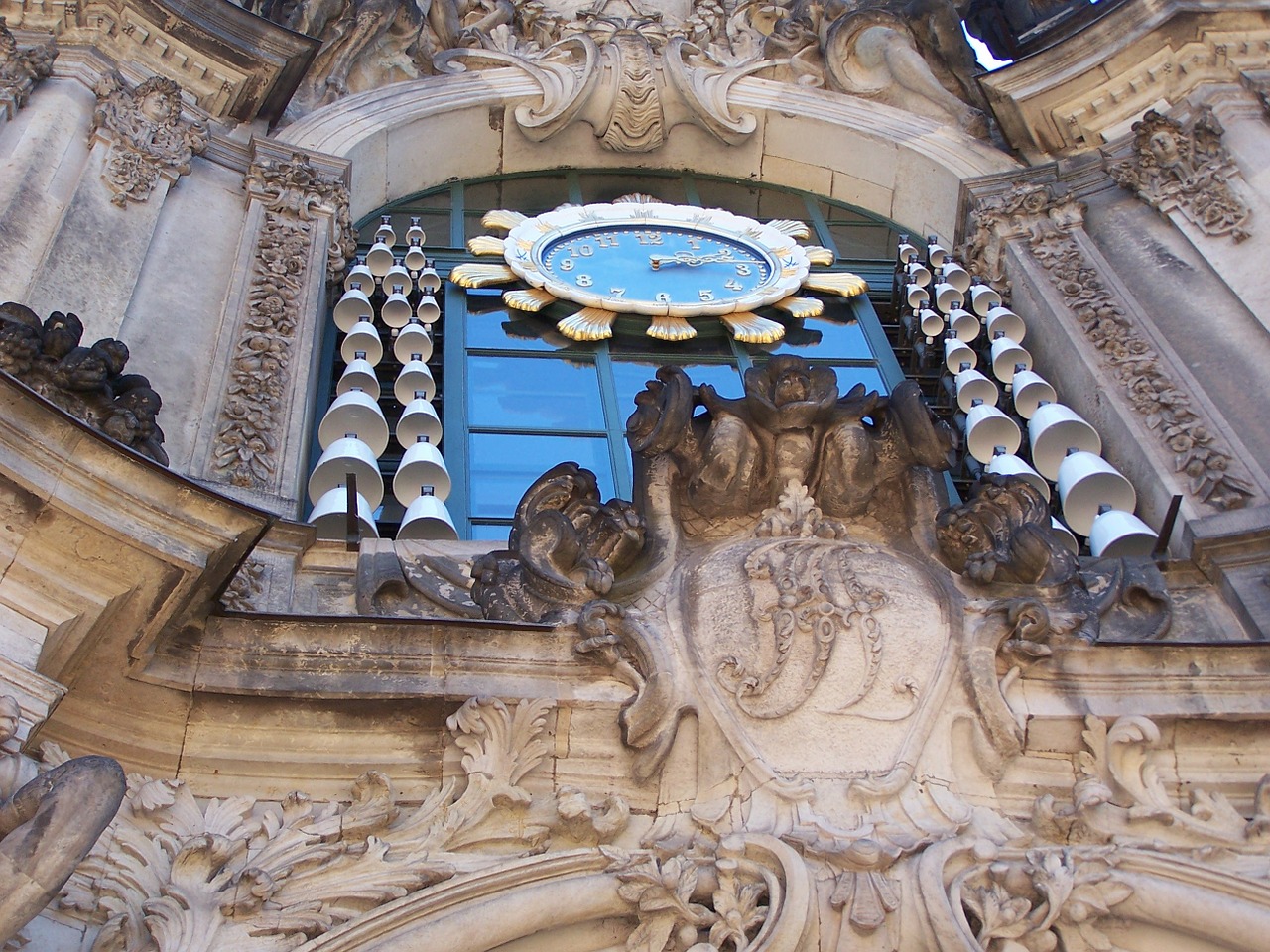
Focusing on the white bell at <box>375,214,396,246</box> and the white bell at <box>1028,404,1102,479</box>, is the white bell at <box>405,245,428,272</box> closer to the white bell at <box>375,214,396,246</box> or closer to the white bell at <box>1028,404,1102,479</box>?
the white bell at <box>375,214,396,246</box>

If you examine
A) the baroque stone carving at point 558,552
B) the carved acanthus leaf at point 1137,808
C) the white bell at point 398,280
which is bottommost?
the carved acanthus leaf at point 1137,808

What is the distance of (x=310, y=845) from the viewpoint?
5.63 m

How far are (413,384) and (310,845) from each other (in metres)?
3.73

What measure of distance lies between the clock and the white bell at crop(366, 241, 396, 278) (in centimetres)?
49

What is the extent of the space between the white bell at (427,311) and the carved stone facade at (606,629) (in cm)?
23

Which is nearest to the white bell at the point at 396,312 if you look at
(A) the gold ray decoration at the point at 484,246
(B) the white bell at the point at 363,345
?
(B) the white bell at the point at 363,345

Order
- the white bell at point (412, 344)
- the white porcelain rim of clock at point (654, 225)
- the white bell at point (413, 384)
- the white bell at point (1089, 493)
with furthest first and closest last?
1. the white porcelain rim of clock at point (654, 225)
2. the white bell at point (412, 344)
3. the white bell at point (413, 384)
4. the white bell at point (1089, 493)

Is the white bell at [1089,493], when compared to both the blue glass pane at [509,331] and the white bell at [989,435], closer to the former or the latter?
the white bell at [989,435]

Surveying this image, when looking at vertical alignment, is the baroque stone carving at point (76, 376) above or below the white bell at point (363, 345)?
below

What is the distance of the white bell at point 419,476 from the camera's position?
814 cm

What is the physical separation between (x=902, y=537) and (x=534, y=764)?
6.13ft

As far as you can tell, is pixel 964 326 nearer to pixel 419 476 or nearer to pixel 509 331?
pixel 509 331

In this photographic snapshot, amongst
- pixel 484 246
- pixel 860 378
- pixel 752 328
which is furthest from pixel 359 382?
pixel 860 378

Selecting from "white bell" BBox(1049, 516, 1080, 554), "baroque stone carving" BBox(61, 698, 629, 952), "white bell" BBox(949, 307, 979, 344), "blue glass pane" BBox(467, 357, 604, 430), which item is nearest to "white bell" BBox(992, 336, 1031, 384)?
"white bell" BBox(949, 307, 979, 344)
